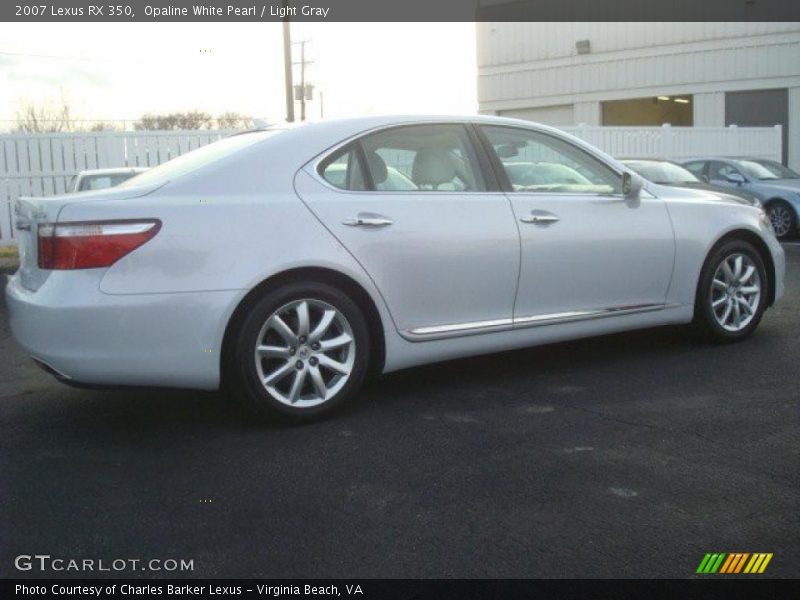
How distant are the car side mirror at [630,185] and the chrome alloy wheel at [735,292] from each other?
2.72 feet

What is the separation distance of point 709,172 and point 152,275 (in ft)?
44.0

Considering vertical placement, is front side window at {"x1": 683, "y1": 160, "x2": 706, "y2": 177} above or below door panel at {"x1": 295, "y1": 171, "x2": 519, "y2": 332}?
above

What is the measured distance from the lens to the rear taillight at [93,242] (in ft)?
13.5

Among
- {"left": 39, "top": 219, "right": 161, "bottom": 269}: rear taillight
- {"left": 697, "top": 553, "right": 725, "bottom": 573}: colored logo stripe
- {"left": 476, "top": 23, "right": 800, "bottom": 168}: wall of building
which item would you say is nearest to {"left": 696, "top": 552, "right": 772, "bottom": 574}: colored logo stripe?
{"left": 697, "top": 553, "right": 725, "bottom": 573}: colored logo stripe

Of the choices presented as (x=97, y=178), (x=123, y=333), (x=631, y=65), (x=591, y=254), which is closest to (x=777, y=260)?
(x=591, y=254)

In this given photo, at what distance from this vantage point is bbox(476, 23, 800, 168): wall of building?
2722 cm

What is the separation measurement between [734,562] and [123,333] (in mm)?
2565

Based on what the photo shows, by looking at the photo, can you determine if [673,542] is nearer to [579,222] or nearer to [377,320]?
[377,320]

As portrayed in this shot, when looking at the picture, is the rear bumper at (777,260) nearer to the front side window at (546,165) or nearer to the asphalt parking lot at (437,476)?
the asphalt parking lot at (437,476)

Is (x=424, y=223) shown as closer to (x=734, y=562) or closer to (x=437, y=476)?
(x=437, y=476)

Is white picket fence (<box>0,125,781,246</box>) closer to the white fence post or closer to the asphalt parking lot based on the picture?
the asphalt parking lot

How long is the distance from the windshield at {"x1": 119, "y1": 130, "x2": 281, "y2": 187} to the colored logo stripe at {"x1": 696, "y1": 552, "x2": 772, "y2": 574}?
2825 millimetres

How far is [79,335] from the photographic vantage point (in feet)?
13.4
